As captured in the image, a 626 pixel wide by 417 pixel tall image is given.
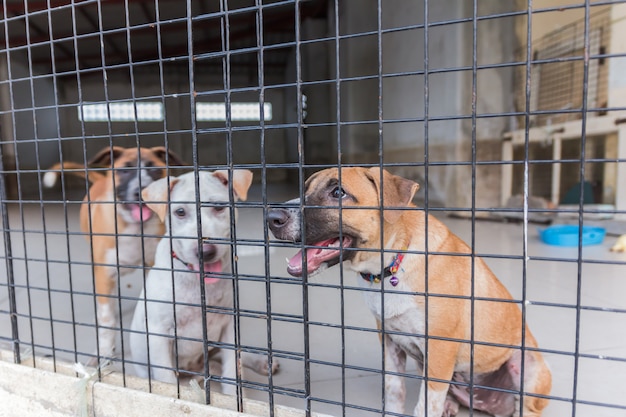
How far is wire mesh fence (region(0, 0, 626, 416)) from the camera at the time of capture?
1.66m

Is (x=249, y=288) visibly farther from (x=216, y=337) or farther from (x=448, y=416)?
(x=448, y=416)

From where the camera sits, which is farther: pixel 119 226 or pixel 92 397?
pixel 119 226

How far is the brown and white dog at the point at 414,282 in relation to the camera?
1.81 metres

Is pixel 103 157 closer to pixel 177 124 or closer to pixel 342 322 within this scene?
pixel 342 322

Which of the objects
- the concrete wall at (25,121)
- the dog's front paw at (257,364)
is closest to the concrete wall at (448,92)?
the dog's front paw at (257,364)

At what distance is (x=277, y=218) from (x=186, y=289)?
82 cm

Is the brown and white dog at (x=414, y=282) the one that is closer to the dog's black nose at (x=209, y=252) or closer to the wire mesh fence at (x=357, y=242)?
the wire mesh fence at (x=357, y=242)

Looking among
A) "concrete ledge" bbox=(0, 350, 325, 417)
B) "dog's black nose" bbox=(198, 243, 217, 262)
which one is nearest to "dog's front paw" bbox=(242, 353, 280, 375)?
"concrete ledge" bbox=(0, 350, 325, 417)

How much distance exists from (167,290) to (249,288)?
89.5 inches

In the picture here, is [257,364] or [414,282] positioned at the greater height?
[414,282]

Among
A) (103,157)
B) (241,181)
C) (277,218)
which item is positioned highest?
(103,157)

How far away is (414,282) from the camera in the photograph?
187 cm

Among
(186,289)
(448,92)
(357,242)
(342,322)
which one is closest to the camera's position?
(342,322)

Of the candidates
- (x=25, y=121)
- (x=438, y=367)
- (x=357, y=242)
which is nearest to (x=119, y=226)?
(x=357, y=242)
